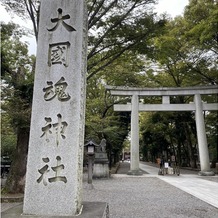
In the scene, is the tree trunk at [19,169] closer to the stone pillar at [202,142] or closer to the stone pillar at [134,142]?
the stone pillar at [134,142]

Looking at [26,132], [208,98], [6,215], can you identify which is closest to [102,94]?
[208,98]

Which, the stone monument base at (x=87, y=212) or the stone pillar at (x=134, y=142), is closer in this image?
the stone monument base at (x=87, y=212)

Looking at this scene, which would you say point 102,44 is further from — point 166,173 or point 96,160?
point 166,173

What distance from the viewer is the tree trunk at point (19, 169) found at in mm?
7434

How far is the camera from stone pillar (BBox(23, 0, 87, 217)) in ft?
11.1

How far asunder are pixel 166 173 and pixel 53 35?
15293 mm

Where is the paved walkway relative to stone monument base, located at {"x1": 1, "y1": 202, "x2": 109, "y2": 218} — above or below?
below

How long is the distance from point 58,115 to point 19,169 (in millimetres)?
4891

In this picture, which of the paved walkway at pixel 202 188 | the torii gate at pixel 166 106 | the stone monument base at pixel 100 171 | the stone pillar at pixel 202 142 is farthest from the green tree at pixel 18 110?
the stone pillar at pixel 202 142

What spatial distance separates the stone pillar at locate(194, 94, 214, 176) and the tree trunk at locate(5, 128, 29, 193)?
39.9ft

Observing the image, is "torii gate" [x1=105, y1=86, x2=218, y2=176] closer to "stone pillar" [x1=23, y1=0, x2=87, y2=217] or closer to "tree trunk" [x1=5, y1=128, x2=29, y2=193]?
"tree trunk" [x1=5, y1=128, x2=29, y2=193]

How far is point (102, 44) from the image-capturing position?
31.0 ft

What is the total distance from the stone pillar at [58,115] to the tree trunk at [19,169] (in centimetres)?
446

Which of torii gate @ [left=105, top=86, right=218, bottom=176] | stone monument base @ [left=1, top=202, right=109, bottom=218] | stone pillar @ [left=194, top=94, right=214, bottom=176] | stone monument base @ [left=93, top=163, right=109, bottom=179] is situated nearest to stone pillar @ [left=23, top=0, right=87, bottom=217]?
stone monument base @ [left=1, top=202, right=109, bottom=218]
